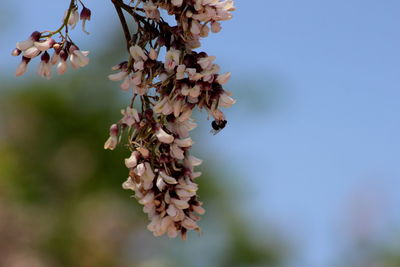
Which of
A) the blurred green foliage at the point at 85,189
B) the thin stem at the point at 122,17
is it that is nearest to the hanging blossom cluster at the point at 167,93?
the thin stem at the point at 122,17

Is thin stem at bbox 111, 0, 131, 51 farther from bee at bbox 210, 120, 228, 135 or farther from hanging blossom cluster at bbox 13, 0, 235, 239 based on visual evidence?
bee at bbox 210, 120, 228, 135

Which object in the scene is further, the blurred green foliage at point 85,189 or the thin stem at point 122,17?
the blurred green foliage at point 85,189

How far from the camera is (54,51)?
290 centimetres

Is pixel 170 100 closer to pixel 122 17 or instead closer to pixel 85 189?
pixel 122 17

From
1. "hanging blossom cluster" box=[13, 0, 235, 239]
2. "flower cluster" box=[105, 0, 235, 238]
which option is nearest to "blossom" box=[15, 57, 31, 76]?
"hanging blossom cluster" box=[13, 0, 235, 239]

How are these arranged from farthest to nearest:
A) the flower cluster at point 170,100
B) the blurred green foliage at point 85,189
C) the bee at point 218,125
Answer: the blurred green foliage at point 85,189 < the bee at point 218,125 < the flower cluster at point 170,100

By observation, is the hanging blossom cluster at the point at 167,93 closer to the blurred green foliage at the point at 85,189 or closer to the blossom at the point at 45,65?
the blossom at the point at 45,65

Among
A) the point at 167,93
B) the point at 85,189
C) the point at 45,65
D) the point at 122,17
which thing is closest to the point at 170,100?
the point at 167,93

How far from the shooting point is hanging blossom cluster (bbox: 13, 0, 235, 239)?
8.69 ft

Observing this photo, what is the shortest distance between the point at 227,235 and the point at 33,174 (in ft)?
15.7

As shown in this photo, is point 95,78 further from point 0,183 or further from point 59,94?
point 0,183

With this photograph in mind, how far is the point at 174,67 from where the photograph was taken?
2646 millimetres

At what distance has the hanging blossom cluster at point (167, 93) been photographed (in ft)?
8.69

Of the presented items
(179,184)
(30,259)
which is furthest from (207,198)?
(179,184)
